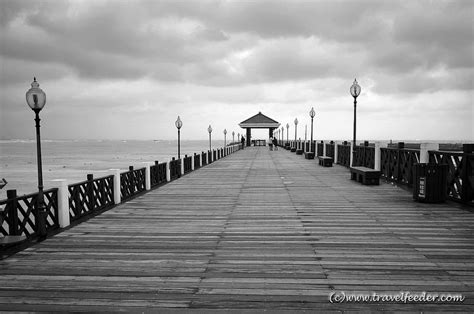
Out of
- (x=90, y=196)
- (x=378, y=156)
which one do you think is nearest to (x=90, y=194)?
(x=90, y=196)

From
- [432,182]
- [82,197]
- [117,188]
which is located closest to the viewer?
[82,197]

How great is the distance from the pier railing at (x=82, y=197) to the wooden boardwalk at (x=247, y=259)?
474mm

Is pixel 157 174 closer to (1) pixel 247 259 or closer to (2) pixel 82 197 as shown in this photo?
(2) pixel 82 197

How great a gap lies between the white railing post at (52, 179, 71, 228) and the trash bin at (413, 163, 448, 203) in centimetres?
834

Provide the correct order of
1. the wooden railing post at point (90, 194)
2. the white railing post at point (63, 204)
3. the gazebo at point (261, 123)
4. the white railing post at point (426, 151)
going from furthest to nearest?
the gazebo at point (261, 123)
the white railing post at point (426, 151)
the wooden railing post at point (90, 194)
the white railing post at point (63, 204)

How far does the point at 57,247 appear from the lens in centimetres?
571

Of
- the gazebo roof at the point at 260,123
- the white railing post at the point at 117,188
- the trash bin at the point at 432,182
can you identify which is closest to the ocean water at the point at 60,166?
the white railing post at the point at 117,188

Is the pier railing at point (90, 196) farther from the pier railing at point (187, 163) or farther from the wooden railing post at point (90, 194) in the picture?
the pier railing at point (187, 163)

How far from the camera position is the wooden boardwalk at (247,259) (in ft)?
12.6

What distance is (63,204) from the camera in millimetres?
6977

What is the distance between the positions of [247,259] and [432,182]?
20.6 ft

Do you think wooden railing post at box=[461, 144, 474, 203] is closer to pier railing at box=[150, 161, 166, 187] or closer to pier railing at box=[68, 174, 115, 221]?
pier railing at box=[68, 174, 115, 221]

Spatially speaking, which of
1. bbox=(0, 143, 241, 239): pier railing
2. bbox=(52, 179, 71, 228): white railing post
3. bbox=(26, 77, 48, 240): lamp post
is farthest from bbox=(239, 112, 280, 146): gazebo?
bbox=(26, 77, 48, 240): lamp post

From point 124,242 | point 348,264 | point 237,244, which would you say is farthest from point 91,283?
point 348,264
